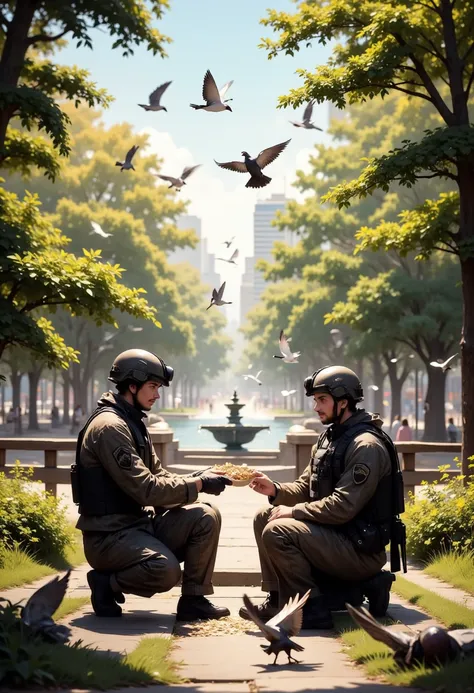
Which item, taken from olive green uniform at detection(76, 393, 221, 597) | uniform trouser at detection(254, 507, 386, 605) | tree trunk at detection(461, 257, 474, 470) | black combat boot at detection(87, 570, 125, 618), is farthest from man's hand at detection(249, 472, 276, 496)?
tree trunk at detection(461, 257, 474, 470)

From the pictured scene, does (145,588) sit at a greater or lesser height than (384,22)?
lesser

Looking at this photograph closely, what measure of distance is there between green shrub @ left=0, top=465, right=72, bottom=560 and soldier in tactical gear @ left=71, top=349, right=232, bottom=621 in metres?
2.74

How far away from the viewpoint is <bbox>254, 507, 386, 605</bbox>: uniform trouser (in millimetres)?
7758

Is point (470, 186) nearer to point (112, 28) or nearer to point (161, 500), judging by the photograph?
point (112, 28)

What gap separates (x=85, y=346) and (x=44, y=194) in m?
7.86

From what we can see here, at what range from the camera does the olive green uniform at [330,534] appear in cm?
766

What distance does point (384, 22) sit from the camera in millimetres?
13055

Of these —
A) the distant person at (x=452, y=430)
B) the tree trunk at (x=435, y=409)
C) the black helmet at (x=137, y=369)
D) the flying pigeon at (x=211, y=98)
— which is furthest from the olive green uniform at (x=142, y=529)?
the tree trunk at (x=435, y=409)

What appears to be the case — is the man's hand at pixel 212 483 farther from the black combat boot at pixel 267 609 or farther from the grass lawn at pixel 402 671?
the grass lawn at pixel 402 671

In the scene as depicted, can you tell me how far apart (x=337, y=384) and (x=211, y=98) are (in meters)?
5.21

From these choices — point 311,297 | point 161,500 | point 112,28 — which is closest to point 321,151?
point 311,297

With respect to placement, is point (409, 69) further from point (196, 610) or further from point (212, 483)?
point (196, 610)

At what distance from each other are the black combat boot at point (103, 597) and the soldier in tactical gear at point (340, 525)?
0.97 meters

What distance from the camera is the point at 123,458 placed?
7.77 m
